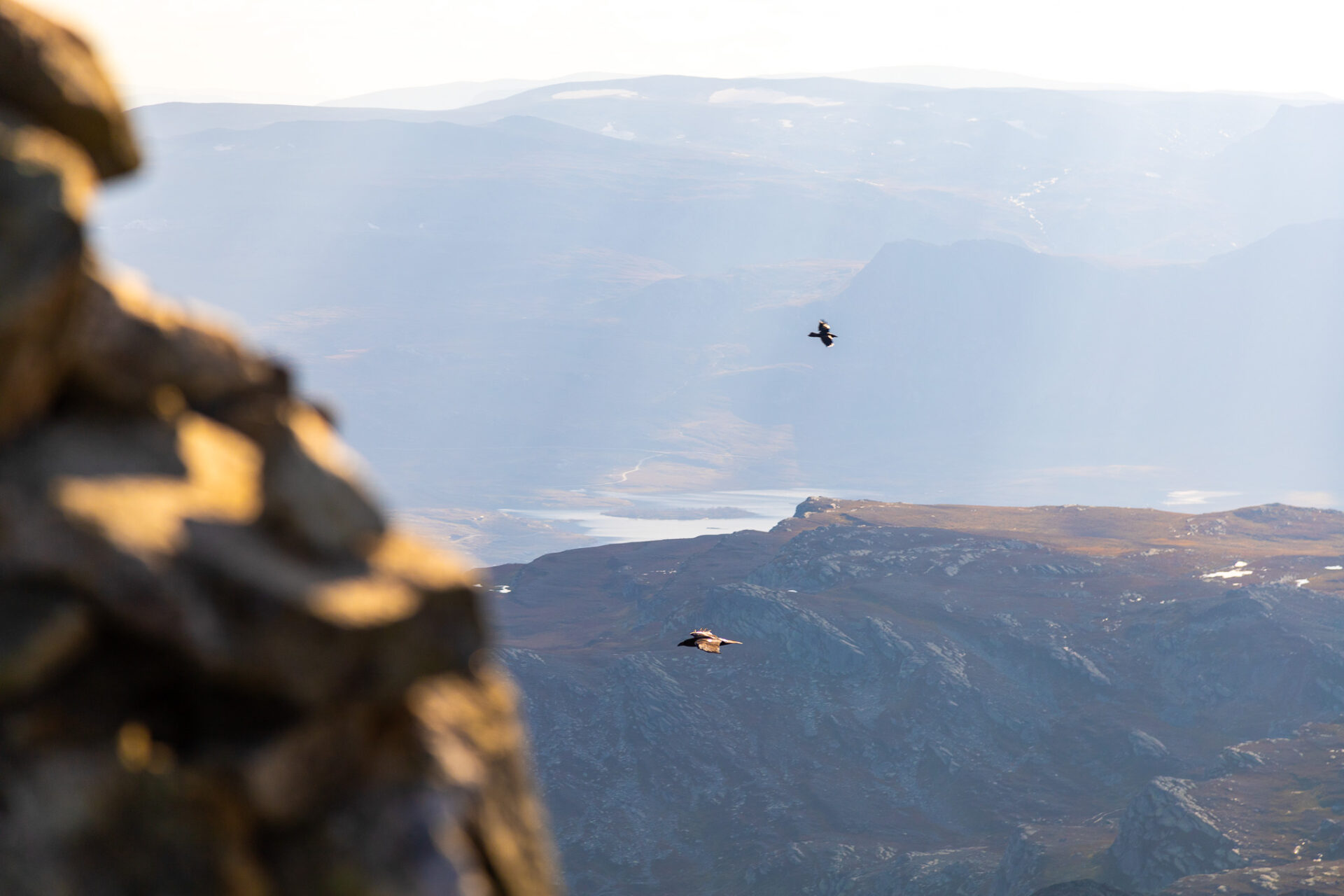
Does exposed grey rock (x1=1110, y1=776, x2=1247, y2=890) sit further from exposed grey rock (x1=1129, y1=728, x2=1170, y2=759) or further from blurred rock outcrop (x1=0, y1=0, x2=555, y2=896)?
blurred rock outcrop (x1=0, y1=0, x2=555, y2=896)

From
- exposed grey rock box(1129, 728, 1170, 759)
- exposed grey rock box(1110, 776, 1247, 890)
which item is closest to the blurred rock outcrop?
exposed grey rock box(1110, 776, 1247, 890)

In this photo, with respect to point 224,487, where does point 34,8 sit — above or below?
above

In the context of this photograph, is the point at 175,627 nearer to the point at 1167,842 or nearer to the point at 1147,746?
the point at 1167,842

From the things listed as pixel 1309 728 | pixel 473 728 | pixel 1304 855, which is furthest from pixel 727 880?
pixel 473 728

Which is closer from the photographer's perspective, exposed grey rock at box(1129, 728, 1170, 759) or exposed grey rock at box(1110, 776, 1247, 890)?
exposed grey rock at box(1110, 776, 1247, 890)

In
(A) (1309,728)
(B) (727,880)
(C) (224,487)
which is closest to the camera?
(C) (224,487)

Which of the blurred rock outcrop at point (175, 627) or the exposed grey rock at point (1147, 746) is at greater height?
the blurred rock outcrop at point (175, 627)

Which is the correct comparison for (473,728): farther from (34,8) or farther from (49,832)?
(34,8)

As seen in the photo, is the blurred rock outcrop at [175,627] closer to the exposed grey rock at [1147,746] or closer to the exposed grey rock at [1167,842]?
the exposed grey rock at [1167,842]

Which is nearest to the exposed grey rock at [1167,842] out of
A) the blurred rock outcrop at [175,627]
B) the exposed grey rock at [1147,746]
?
the exposed grey rock at [1147,746]
